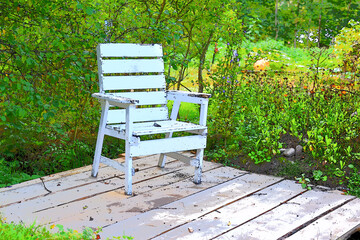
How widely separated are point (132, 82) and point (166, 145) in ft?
2.48

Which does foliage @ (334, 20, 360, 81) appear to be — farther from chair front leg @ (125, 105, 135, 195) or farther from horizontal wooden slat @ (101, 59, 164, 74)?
chair front leg @ (125, 105, 135, 195)

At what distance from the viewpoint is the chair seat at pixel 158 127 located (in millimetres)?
3234

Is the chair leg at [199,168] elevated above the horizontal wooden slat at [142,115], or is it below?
below

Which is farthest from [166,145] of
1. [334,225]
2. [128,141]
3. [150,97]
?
[334,225]

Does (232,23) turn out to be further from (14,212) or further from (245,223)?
(14,212)

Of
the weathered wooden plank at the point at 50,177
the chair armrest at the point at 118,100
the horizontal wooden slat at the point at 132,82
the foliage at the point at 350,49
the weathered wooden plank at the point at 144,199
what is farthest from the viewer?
the foliage at the point at 350,49

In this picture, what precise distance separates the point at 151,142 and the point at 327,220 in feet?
4.07

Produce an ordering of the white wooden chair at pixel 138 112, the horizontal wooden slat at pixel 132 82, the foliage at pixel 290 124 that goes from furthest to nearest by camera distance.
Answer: the foliage at pixel 290 124 → the horizontal wooden slat at pixel 132 82 → the white wooden chair at pixel 138 112

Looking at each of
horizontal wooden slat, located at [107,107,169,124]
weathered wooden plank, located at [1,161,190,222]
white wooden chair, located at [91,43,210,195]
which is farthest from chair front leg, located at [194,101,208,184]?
horizontal wooden slat, located at [107,107,169,124]

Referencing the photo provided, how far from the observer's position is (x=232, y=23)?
14.7ft

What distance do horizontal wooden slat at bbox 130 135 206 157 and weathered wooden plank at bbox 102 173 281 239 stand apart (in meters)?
0.35

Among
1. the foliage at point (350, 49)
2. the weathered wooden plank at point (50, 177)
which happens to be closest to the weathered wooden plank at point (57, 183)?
the weathered wooden plank at point (50, 177)

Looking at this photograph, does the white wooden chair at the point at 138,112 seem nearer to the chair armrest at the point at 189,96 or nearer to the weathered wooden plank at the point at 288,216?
the chair armrest at the point at 189,96

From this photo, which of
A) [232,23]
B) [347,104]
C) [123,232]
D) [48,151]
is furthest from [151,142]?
[347,104]
